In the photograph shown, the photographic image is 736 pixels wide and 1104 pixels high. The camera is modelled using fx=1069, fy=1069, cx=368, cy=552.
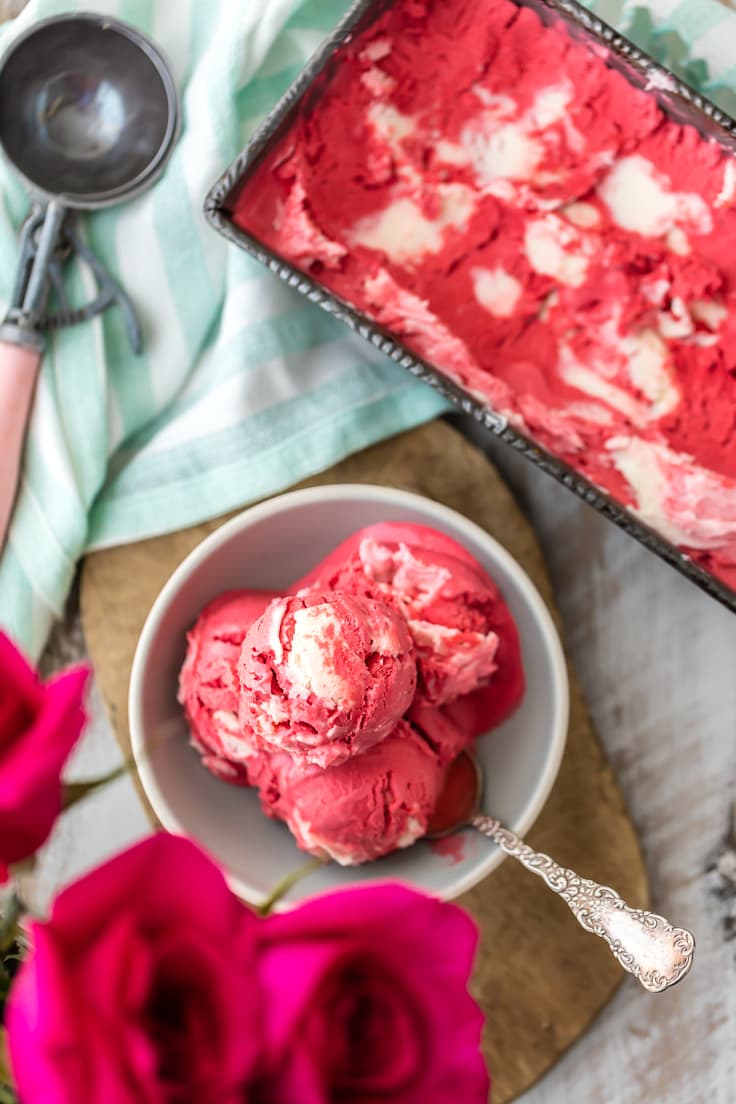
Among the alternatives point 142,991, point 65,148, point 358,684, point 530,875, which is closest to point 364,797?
point 358,684

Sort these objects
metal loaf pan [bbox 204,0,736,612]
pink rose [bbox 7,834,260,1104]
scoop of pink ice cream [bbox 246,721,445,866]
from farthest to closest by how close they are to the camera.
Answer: metal loaf pan [bbox 204,0,736,612] < scoop of pink ice cream [bbox 246,721,445,866] < pink rose [bbox 7,834,260,1104]

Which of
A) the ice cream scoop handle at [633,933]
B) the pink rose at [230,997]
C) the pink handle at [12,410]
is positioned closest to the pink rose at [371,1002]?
the pink rose at [230,997]

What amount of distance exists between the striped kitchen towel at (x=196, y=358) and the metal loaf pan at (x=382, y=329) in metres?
0.07

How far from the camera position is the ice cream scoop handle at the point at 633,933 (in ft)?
2.04

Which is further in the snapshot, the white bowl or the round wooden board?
the round wooden board

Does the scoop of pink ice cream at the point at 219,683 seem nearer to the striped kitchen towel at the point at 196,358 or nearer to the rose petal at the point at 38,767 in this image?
the striped kitchen towel at the point at 196,358

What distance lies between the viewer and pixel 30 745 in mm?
405

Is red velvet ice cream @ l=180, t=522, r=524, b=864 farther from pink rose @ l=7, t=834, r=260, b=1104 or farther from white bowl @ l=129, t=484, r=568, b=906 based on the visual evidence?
pink rose @ l=7, t=834, r=260, b=1104

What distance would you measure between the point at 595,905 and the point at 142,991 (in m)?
0.39

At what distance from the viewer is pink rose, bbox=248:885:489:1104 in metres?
0.41

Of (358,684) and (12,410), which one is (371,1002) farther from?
(12,410)

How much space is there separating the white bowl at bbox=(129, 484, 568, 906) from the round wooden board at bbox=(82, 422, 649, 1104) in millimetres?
107

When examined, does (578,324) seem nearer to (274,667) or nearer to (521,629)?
(521,629)

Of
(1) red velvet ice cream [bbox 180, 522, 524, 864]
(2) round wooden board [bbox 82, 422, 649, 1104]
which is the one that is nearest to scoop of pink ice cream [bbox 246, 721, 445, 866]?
(1) red velvet ice cream [bbox 180, 522, 524, 864]
